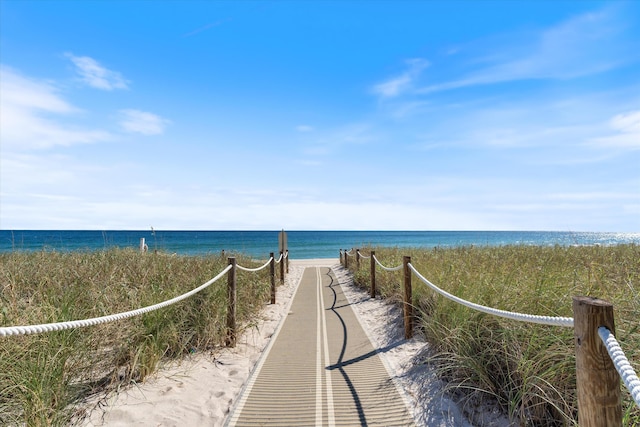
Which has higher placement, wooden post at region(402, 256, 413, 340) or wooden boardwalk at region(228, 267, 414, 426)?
wooden post at region(402, 256, 413, 340)

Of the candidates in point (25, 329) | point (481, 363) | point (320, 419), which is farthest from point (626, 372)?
point (25, 329)

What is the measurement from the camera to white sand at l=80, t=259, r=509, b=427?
3.39m

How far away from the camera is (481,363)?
3.59 m

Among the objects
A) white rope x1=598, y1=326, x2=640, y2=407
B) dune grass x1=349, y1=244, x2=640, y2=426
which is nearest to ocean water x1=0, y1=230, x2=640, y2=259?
dune grass x1=349, y1=244, x2=640, y2=426

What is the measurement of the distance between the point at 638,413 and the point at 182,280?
6405 millimetres

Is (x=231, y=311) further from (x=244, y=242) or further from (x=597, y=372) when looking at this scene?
(x=244, y=242)

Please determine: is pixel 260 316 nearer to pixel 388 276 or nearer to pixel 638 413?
pixel 388 276

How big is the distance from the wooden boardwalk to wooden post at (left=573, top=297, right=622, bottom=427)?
77.5 inches

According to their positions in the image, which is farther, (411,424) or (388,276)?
(388,276)

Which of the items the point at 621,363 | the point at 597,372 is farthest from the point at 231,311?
the point at 621,363

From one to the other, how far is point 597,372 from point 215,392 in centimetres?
372

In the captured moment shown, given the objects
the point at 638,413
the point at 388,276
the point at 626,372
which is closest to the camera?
the point at 626,372

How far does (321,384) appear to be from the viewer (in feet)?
13.8

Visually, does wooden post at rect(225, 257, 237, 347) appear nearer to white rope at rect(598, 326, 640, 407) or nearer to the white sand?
the white sand
